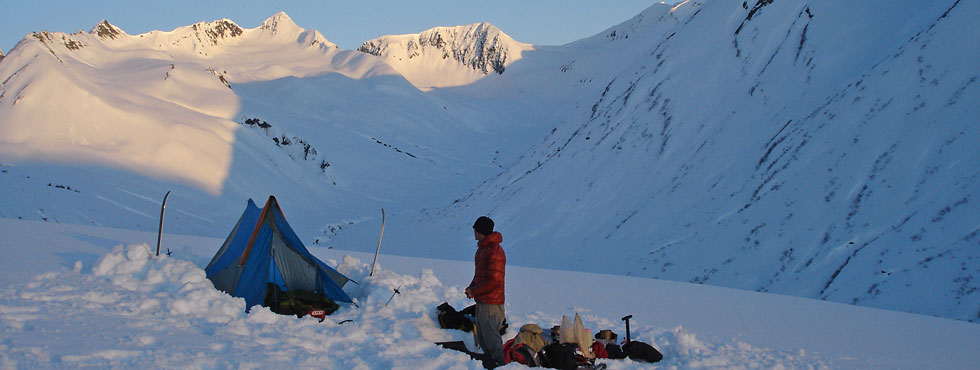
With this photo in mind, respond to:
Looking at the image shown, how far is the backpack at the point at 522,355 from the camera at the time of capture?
21.2 ft

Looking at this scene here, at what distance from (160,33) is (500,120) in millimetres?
59138

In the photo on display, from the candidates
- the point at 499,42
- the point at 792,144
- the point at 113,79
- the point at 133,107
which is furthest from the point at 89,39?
the point at 792,144

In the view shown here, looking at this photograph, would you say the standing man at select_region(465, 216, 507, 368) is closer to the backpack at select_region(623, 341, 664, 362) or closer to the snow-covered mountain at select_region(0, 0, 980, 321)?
the backpack at select_region(623, 341, 664, 362)

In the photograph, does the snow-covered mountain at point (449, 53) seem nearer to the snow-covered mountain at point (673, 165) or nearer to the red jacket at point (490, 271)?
the snow-covered mountain at point (673, 165)

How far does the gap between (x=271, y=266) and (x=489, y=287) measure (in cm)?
399

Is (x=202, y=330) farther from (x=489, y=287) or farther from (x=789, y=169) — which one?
(x=789, y=169)

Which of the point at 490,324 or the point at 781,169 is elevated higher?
the point at 781,169

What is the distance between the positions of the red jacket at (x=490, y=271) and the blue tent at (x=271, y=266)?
3.17 m

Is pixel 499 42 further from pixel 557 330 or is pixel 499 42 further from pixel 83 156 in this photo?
pixel 557 330

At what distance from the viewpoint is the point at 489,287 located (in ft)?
22.4

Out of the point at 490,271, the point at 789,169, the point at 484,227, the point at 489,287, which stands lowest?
the point at 489,287

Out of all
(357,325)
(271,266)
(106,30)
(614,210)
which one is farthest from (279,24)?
(357,325)

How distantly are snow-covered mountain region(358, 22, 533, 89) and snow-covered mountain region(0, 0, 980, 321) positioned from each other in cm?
6211

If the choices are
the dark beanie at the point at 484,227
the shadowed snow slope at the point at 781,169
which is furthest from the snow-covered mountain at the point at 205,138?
the dark beanie at the point at 484,227
